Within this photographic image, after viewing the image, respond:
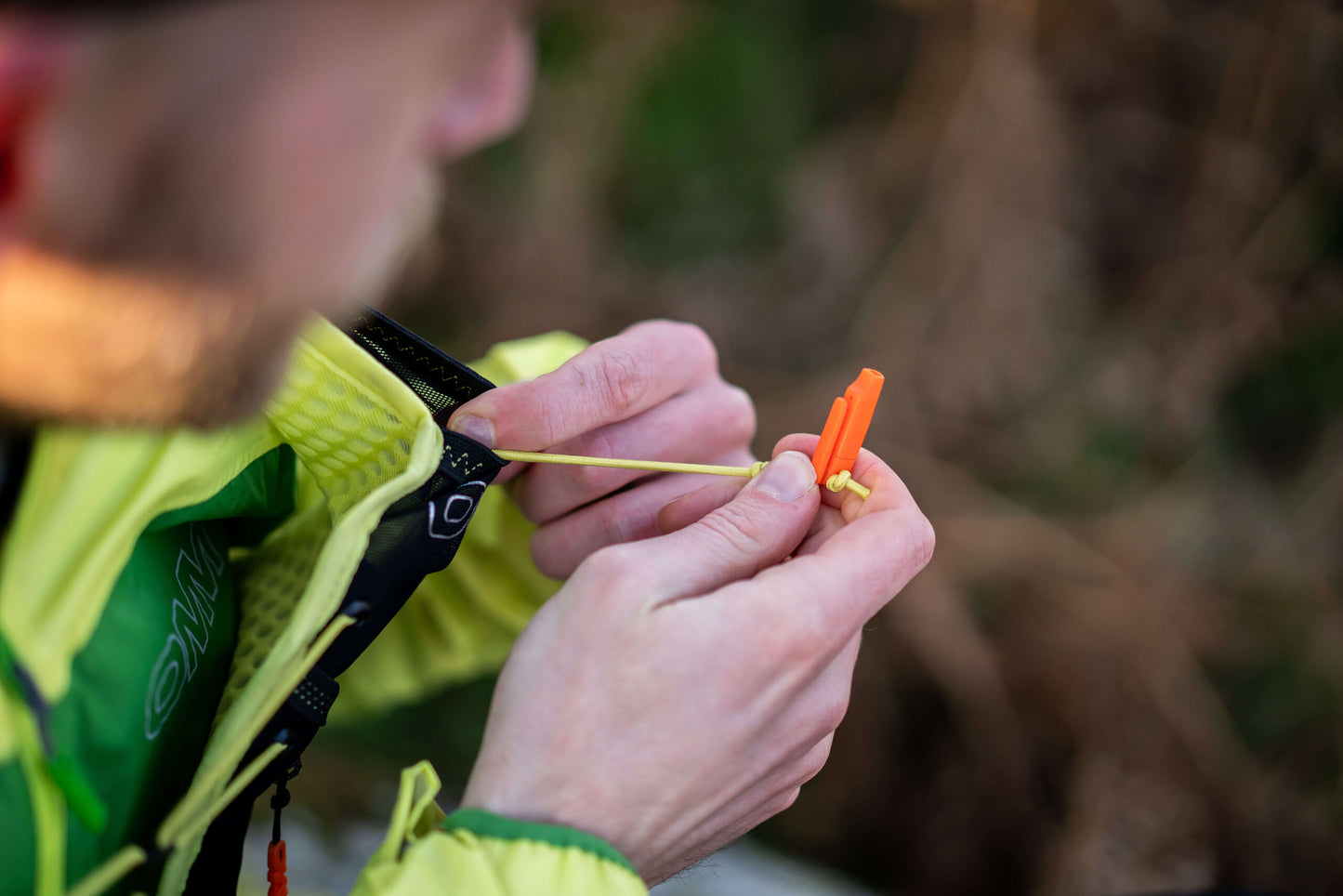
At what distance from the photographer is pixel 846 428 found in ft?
3.24

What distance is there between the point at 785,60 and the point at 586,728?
2552 millimetres

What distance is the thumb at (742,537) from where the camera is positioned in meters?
0.85

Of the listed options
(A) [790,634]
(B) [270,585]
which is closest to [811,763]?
(A) [790,634]

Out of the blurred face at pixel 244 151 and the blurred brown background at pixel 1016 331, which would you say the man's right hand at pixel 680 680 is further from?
the blurred brown background at pixel 1016 331

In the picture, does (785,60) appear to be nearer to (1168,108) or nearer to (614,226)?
(614,226)

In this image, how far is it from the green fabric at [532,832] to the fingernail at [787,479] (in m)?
0.39

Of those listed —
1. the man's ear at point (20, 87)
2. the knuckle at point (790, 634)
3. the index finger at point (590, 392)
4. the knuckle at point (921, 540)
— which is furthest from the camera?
the index finger at point (590, 392)

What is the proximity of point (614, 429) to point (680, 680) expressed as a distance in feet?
1.41

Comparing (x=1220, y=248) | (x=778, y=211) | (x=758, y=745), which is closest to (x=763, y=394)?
(x=778, y=211)

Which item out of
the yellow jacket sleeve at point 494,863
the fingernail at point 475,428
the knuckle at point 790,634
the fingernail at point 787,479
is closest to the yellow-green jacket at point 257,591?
the yellow jacket sleeve at point 494,863

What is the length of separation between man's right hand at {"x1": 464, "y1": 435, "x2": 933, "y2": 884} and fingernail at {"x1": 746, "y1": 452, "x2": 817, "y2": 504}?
3cm

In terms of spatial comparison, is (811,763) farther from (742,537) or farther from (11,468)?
(11,468)

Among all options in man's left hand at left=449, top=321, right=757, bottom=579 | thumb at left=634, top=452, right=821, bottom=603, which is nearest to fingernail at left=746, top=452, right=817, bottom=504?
thumb at left=634, top=452, right=821, bottom=603

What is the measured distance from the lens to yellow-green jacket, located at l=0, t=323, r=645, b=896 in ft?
2.28
